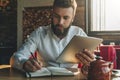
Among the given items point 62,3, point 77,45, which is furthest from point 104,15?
point 77,45

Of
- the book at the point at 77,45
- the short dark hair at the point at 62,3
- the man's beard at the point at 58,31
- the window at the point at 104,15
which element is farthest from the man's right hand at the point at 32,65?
the window at the point at 104,15

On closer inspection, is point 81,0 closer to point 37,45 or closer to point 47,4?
point 47,4

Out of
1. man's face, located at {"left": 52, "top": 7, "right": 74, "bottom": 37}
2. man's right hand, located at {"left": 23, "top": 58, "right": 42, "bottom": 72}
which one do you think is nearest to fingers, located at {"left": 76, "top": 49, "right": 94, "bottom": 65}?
man's right hand, located at {"left": 23, "top": 58, "right": 42, "bottom": 72}

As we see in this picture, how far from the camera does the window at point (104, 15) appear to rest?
4.95 metres

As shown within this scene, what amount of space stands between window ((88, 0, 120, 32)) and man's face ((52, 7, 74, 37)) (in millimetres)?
2561

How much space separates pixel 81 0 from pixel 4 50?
1880mm

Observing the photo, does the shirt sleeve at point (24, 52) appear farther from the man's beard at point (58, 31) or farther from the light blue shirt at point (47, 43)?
the man's beard at point (58, 31)

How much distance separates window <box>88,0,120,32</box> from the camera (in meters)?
4.95

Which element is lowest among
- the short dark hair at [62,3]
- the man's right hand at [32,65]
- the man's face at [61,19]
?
the man's right hand at [32,65]

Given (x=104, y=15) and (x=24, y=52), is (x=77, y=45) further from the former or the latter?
(x=104, y=15)

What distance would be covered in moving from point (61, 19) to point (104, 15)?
2.69 m

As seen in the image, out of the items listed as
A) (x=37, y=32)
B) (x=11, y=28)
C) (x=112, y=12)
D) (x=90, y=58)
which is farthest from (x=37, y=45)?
(x=11, y=28)

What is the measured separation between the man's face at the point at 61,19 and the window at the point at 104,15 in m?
2.56

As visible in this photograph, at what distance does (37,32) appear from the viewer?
2619 mm
